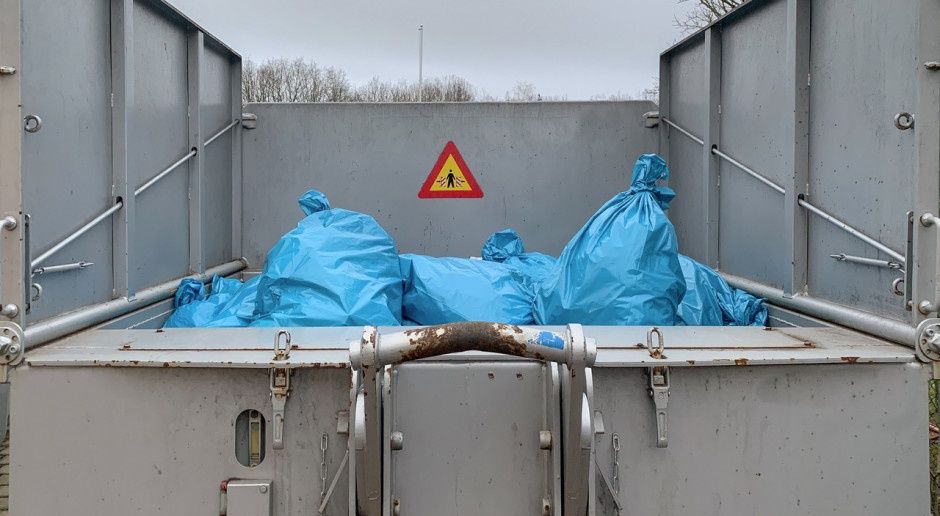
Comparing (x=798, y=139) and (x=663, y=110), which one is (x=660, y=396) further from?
(x=663, y=110)

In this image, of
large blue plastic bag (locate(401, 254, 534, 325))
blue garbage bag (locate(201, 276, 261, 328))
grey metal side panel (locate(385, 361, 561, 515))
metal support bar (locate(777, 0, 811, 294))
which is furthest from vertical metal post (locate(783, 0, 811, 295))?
blue garbage bag (locate(201, 276, 261, 328))

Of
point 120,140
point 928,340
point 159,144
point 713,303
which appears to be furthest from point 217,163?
point 928,340

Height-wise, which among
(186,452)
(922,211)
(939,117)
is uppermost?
(939,117)

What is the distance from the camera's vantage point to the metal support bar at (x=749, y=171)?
117 inches

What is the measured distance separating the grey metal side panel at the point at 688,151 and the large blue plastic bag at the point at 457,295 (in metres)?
1.20

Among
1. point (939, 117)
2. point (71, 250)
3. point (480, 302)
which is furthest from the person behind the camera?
point (480, 302)

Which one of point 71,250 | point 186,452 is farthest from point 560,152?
point 186,452

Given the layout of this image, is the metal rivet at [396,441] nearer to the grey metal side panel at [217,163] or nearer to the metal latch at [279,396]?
the metal latch at [279,396]

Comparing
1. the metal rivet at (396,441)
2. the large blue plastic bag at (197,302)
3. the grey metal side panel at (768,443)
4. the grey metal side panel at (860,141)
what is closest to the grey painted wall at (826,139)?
the grey metal side panel at (860,141)

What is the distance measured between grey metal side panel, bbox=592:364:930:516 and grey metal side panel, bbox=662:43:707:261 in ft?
5.97

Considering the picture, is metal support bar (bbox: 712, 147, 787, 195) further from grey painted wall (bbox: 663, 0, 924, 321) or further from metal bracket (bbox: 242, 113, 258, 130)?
metal bracket (bbox: 242, 113, 258, 130)

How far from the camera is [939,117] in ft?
6.28

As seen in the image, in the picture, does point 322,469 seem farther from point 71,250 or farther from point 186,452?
point 71,250

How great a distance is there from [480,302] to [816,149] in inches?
49.5
